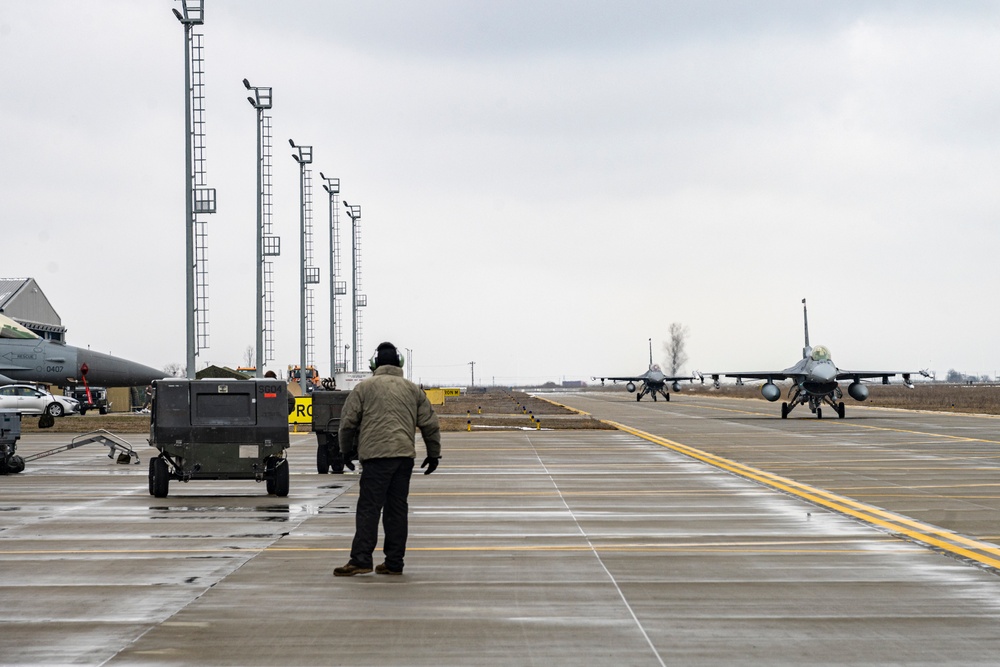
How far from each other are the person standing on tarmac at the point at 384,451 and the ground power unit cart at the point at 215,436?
664cm

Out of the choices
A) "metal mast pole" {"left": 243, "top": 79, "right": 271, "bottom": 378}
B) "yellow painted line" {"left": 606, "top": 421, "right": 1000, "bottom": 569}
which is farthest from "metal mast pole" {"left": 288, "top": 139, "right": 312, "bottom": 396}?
"yellow painted line" {"left": 606, "top": 421, "right": 1000, "bottom": 569}

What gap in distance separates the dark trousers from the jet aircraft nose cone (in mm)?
37195

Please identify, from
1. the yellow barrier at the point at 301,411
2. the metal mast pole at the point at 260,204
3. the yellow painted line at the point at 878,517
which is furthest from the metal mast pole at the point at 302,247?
the yellow painted line at the point at 878,517

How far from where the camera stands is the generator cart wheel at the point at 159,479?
16.0 metres

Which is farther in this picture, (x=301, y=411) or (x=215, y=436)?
(x=301, y=411)

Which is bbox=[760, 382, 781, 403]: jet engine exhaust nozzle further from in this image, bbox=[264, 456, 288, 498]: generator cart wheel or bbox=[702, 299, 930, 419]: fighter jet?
bbox=[264, 456, 288, 498]: generator cart wheel

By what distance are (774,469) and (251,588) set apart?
1356 centimetres

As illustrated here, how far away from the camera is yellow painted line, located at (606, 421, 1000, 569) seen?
10.5m

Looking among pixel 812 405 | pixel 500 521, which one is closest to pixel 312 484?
pixel 500 521

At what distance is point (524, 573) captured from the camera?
368 inches

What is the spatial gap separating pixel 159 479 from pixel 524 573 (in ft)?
27.2

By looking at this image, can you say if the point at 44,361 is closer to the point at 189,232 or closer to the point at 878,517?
the point at 189,232

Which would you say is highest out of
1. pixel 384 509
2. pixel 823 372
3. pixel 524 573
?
pixel 823 372

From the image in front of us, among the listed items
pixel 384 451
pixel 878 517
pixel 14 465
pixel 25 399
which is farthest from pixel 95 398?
pixel 384 451
